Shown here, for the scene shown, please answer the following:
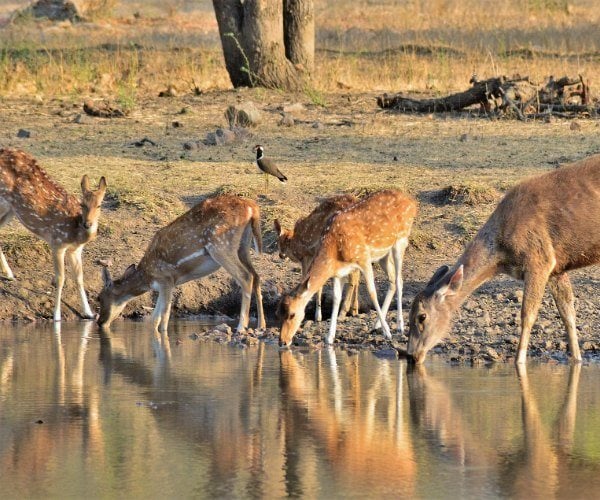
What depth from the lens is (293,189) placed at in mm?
16984

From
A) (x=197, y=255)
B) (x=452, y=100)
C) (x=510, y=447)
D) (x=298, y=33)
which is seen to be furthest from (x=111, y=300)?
(x=298, y=33)

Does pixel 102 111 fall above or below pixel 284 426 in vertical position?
above

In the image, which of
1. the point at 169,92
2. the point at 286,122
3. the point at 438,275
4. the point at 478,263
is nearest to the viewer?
the point at 478,263

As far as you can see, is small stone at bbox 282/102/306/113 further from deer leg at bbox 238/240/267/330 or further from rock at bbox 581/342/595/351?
rock at bbox 581/342/595/351

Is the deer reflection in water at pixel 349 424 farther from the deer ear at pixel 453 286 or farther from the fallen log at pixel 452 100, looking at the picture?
the fallen log at pixel 452 100

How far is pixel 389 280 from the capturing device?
13.6 m

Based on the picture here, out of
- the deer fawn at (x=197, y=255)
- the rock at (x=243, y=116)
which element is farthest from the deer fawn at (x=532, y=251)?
the rock at (x=243, y=116)

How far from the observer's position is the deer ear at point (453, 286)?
11171 millimetres

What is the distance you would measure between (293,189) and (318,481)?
32.5 feet

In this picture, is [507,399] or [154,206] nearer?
[507,399]

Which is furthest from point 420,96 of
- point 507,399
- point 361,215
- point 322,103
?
point 507,399

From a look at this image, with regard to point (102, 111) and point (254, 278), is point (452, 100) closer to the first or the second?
point (102, 111)

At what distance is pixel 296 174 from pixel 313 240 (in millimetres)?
4314

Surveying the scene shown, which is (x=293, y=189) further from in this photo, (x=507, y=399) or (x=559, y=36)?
(x=559, y=36)
